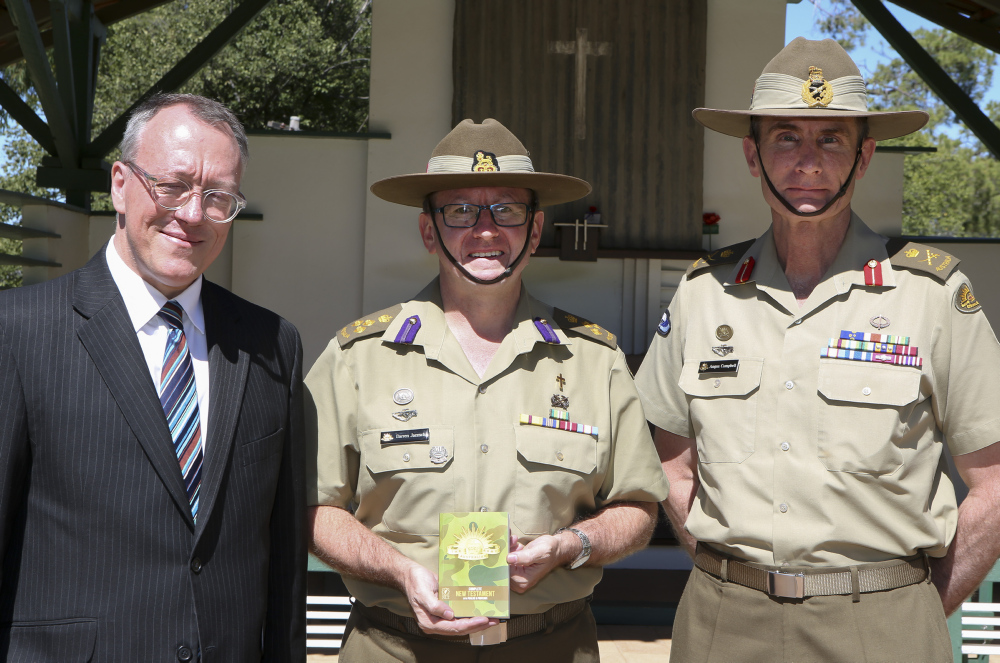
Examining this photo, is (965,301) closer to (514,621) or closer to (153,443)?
(514,621)

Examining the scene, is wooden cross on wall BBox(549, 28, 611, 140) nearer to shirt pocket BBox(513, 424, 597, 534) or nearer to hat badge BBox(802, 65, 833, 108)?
hat badge BBox(802, 65, 833, 108)

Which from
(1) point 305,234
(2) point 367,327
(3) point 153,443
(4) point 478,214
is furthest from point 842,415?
(1) point 305,234

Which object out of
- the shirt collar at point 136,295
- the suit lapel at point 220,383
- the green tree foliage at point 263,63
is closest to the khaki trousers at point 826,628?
the suit lapel at point 220,383

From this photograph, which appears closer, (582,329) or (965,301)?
(965,301)

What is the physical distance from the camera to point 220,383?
1.97 meters

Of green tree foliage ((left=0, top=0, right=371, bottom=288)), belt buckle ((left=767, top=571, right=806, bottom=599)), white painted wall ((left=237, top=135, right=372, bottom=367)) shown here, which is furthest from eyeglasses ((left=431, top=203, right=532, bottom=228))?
green tree foliage ((left=0, top=0, right=371, bottom=288))

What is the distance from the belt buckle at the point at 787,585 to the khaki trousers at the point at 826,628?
0.03 m

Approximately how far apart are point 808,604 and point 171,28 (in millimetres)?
22175

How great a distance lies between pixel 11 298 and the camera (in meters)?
1.82

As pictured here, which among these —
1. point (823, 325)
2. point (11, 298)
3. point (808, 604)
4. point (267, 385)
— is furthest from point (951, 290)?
point (11, 298)

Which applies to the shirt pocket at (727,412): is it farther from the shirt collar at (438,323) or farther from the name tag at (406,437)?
the name tag at (406,437)

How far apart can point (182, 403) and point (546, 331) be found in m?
0.99

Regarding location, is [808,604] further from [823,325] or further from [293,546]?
[293,546]

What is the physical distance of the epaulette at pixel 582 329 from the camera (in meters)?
2.59
